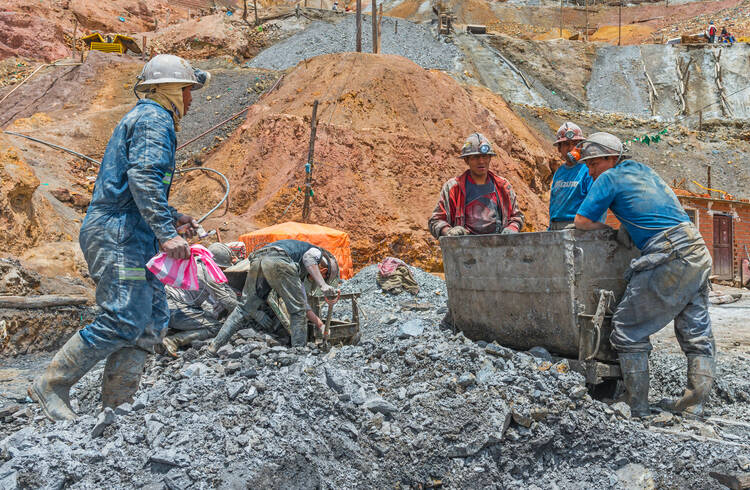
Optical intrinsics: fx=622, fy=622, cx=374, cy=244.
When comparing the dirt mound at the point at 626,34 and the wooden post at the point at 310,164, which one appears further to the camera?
the dirt mound at the point at 626,34

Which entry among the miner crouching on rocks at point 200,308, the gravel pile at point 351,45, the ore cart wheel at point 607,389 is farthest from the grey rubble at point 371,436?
the gravel pile at point 351,45

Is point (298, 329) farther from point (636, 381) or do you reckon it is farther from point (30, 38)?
point (30, 38)

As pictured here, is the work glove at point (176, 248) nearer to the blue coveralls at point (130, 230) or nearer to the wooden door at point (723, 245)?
the blue coveralls at point (130, 230)

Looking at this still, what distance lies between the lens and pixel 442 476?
2908 millimetres

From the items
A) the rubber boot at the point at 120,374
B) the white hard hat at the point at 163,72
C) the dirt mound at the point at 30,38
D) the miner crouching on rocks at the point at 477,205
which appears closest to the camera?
the rubber boot at the point at 120,374

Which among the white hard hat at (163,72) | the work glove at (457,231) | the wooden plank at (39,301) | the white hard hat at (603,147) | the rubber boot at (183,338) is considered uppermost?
the white hard hat at (163,72)

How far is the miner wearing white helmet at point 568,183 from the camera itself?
476cm

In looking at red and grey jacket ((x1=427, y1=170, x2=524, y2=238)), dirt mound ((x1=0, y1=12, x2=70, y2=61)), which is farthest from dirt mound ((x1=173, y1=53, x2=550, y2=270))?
dirt mound ((x1=0, y1=12, x2=70, y2=61))

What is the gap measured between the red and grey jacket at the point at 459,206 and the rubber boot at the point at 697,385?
1.69m

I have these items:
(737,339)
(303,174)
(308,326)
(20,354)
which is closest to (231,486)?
(308,326)

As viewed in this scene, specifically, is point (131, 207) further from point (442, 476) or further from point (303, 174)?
point (303, 174)

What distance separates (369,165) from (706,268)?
9480 mm

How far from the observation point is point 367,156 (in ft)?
42.0

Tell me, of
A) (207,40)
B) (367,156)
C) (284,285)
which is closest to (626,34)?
(207,40)
